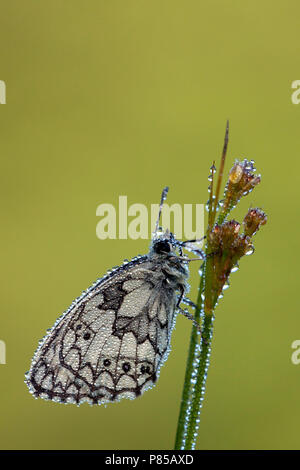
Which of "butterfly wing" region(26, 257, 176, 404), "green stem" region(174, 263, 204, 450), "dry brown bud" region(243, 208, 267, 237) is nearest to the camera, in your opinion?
"green stem" region(174, 263, 204, 450)

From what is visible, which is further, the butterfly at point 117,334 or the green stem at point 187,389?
the butterfly at point 117,334

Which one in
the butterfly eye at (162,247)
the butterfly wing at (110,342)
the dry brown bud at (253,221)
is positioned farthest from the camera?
the butterfly eye at (162,247)

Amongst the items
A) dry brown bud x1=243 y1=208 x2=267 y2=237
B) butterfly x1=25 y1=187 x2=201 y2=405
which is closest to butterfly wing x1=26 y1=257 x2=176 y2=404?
butterfly x1=25 y1=187 x2=201 y2=405

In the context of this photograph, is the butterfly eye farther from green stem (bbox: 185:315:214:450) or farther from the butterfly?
green stem (bbox: 185:315:214:450)

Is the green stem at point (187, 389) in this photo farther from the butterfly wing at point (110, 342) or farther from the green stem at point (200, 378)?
the butterfly wing at point (110, 342)

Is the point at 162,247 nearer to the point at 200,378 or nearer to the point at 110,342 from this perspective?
the point at 110,342

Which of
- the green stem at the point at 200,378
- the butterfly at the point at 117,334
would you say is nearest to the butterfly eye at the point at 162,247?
the butterfly at the point at 117,334

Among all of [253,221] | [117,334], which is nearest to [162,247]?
[117,334]

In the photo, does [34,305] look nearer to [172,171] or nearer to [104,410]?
[104,410]
